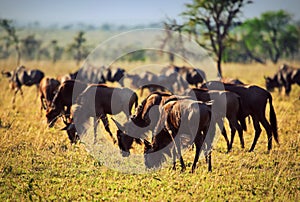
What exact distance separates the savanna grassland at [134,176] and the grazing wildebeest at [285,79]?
10.7 meters

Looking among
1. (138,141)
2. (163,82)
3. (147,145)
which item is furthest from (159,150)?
(163,82)

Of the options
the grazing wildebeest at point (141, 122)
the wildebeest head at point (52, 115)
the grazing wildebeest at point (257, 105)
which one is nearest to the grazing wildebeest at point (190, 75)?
the wildebeest head at point (52, 115)

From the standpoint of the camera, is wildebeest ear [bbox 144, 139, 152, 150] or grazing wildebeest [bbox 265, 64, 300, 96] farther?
grazing wildebeest [bbox 265, 64, 300, 96]

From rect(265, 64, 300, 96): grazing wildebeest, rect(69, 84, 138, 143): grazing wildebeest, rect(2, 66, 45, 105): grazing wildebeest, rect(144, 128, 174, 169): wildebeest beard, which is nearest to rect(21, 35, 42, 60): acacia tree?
rect(2, 66, 45, 105): grazing wildebeest

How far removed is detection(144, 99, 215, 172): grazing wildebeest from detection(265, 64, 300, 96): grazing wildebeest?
43.3 ft

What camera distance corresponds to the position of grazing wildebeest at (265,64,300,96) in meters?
21.0

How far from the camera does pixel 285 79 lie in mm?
21344

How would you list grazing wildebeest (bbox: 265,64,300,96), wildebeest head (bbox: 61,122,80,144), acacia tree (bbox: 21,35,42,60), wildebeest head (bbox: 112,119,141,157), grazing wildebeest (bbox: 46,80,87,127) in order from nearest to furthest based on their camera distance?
1. wildebeest head (bbox: 112,119,141,157)
2. wildebeest head (bbox: 61,122,80,144)
3. grazing wildebeest (bbox: 46,80,87,127)
4. grazing wildebeest (bbox: 265,64,300,96)
5. acacia tree (bbox: 21,35,42,60)

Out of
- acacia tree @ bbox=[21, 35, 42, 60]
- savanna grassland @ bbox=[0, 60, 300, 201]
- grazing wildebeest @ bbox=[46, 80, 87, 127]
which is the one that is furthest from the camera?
acacia tree @ bbox=[21, 35, 42, 60]

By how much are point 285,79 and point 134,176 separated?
1531 centimetres

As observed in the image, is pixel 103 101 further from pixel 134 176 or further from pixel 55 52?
pixel 55 52

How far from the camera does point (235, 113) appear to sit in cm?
997

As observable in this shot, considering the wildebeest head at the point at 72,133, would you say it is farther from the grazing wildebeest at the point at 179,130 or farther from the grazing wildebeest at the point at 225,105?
the grazing wildebeest at the point at 225,105

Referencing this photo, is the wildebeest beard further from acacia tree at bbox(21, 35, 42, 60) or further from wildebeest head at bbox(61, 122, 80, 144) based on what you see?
acacia tree at bbox(21, 35, 42, 60)
